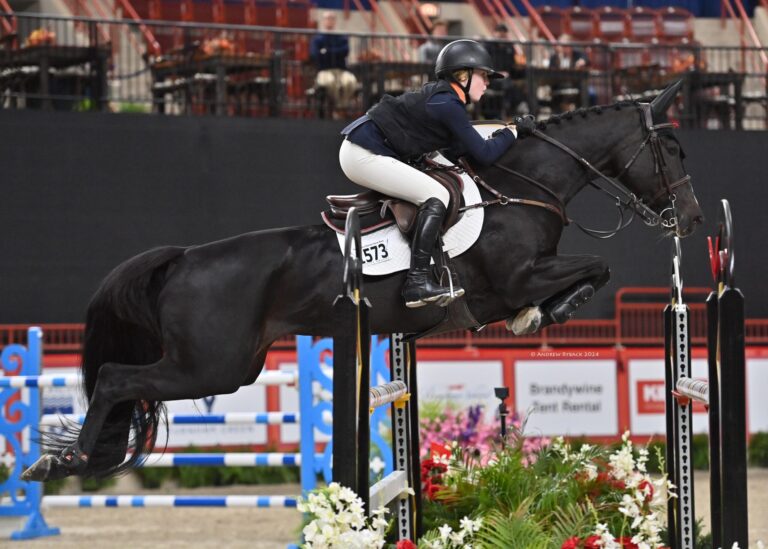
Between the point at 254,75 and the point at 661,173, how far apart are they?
6.94 metres

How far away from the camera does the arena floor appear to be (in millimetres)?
6953

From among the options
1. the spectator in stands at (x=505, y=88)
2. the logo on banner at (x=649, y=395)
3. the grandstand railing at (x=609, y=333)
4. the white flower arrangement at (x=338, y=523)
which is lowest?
the logo on banner at (x=649, y=395)

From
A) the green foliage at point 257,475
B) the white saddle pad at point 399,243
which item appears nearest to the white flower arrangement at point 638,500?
the white saddle pad at point 399,243

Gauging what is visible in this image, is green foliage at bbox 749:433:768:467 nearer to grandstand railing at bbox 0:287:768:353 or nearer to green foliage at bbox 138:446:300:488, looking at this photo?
grandstand railing at bbox 0:287:768:353

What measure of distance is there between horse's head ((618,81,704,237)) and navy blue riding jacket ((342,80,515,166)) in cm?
50

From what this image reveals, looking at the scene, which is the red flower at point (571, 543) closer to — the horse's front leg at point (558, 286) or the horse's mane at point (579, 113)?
the horse's front leg at point (558, 286)

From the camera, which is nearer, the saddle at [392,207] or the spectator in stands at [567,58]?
the saddle at [392,207]

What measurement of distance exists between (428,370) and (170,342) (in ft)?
18.5

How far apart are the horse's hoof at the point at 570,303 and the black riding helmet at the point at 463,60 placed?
30.8 inches

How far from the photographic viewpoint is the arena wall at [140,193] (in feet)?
32.4

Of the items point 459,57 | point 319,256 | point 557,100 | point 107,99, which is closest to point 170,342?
point 319,256

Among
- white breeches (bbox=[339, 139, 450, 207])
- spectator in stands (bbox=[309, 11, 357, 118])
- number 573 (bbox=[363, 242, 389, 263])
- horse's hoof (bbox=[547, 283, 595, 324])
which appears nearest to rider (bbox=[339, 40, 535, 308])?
white breeches (bbox=[339, 139, 450, 207])

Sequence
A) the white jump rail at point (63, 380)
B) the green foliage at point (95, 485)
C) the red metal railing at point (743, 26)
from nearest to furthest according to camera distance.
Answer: the white jump rail at point (63, 380) → the green foliage at point (95, 485) → the red metal railing at point (743, 26)

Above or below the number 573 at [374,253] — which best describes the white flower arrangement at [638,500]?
below
